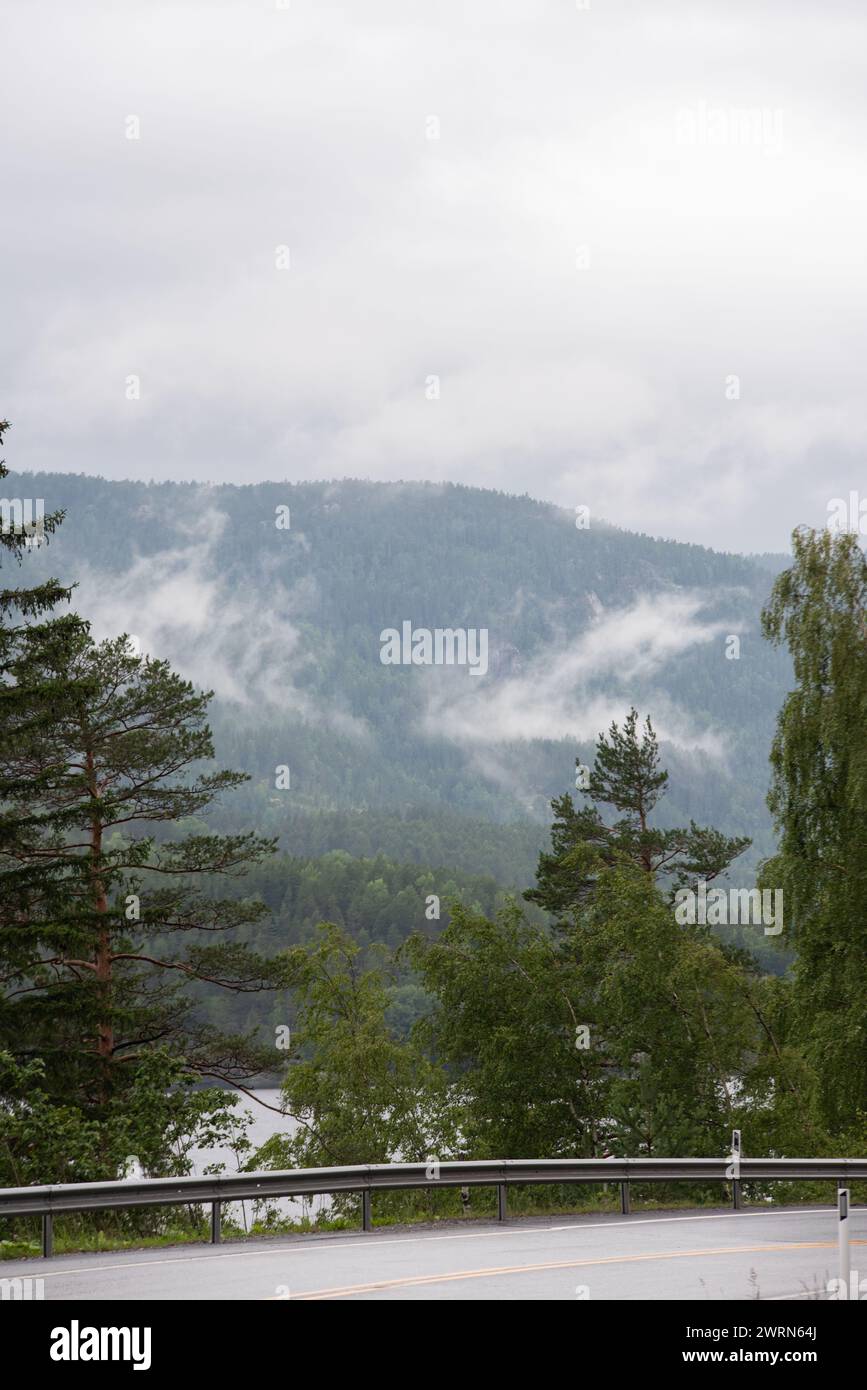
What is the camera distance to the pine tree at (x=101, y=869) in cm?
2716

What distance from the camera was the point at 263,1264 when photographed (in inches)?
560

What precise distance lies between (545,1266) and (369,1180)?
311 cm

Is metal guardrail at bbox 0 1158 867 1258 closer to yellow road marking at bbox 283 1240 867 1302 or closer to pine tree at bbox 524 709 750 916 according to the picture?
yellow road marking at bbox 283 1240 867 1302

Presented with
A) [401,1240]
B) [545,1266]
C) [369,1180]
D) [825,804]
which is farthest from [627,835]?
[545,1266]

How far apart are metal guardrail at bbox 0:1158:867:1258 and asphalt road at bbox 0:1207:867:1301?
19.5 inches

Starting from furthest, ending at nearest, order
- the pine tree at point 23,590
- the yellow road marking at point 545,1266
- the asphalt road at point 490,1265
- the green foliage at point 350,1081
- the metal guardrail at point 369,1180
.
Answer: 1. the green foliage at point 350,1081
2. the pine tree at point 23,590
3. the metal guardrail at point 369,1180
4. the asphalt road at point 490,1265
5. the yellow road marking at point 545,1266

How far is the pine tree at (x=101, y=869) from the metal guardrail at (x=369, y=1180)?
1045 cm

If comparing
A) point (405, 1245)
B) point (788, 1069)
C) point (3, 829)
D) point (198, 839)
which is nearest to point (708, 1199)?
point (405, 1245)

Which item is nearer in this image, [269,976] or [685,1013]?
[685,1013]

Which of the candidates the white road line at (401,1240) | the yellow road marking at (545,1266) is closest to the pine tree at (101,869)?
the white road line at (401,1240)

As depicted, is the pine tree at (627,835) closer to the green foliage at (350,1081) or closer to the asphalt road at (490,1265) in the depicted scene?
the green foliage at (350,1081)

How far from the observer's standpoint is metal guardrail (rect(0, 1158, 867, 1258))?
14.2 m
